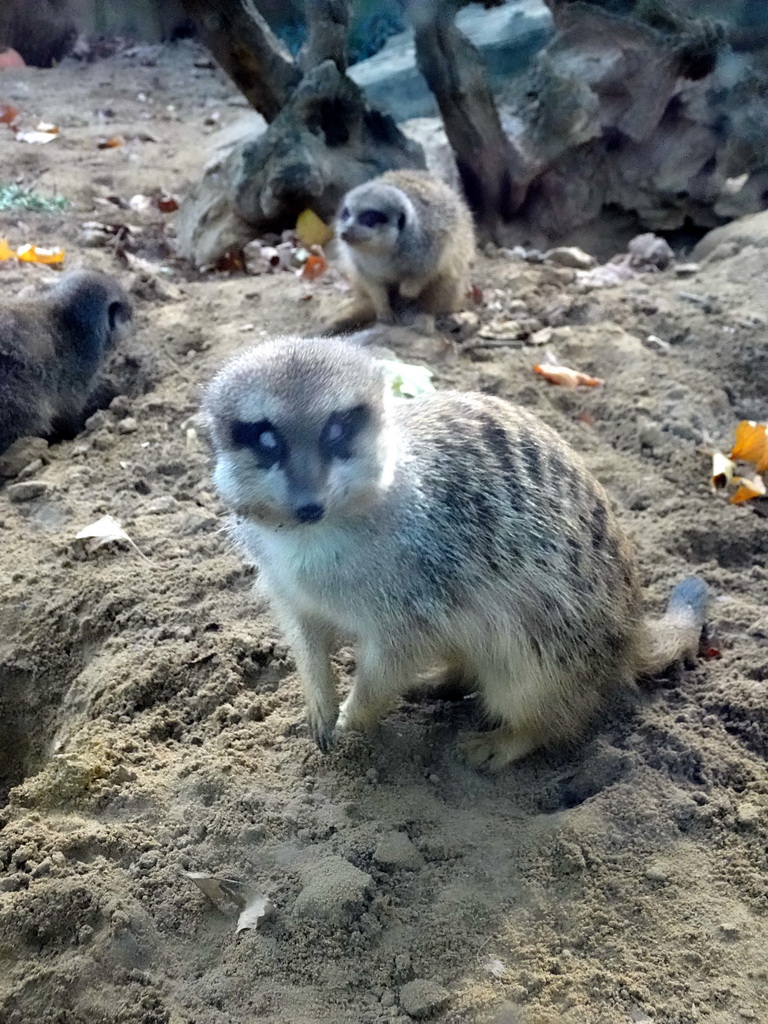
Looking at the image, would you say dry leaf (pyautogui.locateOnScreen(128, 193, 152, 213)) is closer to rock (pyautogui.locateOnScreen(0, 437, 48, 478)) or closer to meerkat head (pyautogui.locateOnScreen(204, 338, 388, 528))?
rock (pyautogui.locateOnScreen(0, 437, 48, 478))

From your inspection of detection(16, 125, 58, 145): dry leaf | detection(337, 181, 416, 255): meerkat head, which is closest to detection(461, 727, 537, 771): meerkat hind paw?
detection(337, 181, 416, 255): meerkat head

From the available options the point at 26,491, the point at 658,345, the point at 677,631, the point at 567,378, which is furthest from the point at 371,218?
the point at 677,631

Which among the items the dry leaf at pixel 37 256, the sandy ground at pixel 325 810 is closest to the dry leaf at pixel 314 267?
the dry leaf at pixel 37 256

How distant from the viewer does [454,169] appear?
6.28 meters

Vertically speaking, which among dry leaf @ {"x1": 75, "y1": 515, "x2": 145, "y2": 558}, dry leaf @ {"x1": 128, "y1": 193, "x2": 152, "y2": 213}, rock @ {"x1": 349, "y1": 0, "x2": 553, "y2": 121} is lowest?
dry leaf @ {"x1": 75, "y1": 515, "x2": 145, "y2": 558}

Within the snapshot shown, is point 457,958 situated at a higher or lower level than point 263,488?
lower

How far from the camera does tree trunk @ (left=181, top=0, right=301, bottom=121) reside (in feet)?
16.1

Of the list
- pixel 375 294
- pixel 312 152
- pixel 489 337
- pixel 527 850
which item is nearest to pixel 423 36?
pixel 312 152

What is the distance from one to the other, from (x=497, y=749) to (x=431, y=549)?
0.56 meters

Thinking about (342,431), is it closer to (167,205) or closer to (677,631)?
(677,631)

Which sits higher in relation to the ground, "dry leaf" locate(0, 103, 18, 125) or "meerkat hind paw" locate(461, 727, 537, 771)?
"dry leaf" locate(0, 103, 18, 125)

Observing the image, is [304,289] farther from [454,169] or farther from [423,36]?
[454,169]

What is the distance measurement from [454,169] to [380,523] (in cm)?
499

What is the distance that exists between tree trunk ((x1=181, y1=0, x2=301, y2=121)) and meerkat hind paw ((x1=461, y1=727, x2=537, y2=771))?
433cm
